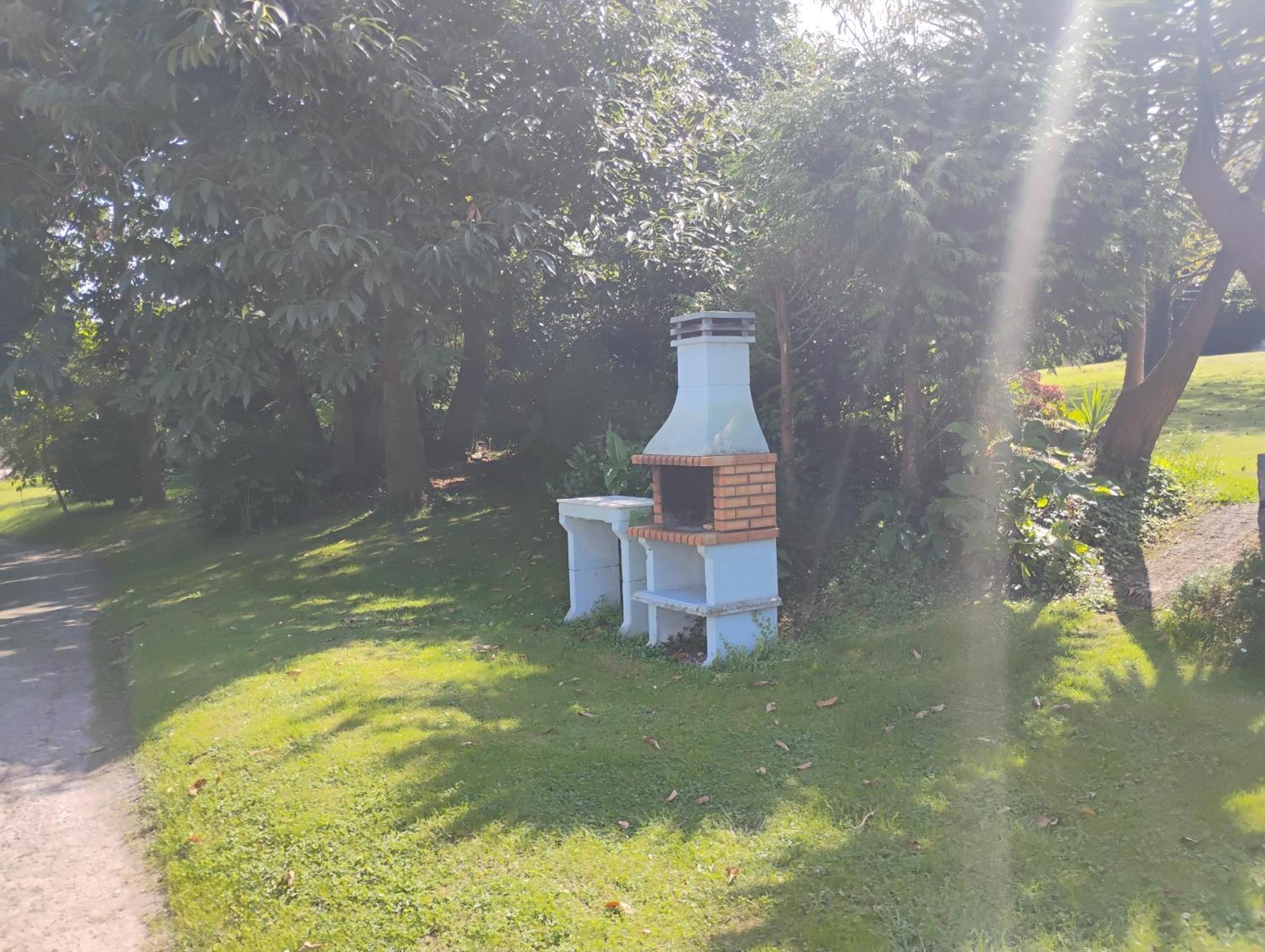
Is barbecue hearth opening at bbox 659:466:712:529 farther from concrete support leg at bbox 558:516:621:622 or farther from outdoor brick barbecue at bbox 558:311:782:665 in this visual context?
concrete support leg at bbox 558:516:621:622

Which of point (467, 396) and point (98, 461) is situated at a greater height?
point (467, 396)

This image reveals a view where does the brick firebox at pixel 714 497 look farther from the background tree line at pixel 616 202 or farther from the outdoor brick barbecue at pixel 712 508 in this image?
the background tree line at pixel 616 202

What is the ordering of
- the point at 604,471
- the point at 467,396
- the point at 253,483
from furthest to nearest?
the point at 467,396 → the point at 253,483 → the point at 604,471

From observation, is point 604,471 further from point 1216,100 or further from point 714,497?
point 1216,100

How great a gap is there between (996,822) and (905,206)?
4411 millimetres

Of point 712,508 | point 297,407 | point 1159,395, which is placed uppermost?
point 297,407

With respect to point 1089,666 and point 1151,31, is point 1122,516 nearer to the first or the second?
point 1089,666

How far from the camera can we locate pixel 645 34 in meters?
12.0

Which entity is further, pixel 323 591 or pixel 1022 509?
pixel 323 591

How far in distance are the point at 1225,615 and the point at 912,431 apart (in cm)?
294

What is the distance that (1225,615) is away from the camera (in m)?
5.98

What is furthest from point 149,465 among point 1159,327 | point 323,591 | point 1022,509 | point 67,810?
point 1159,327

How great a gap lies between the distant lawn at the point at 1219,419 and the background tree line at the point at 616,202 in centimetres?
90

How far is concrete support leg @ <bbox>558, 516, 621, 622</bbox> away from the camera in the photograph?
8.77 metres
